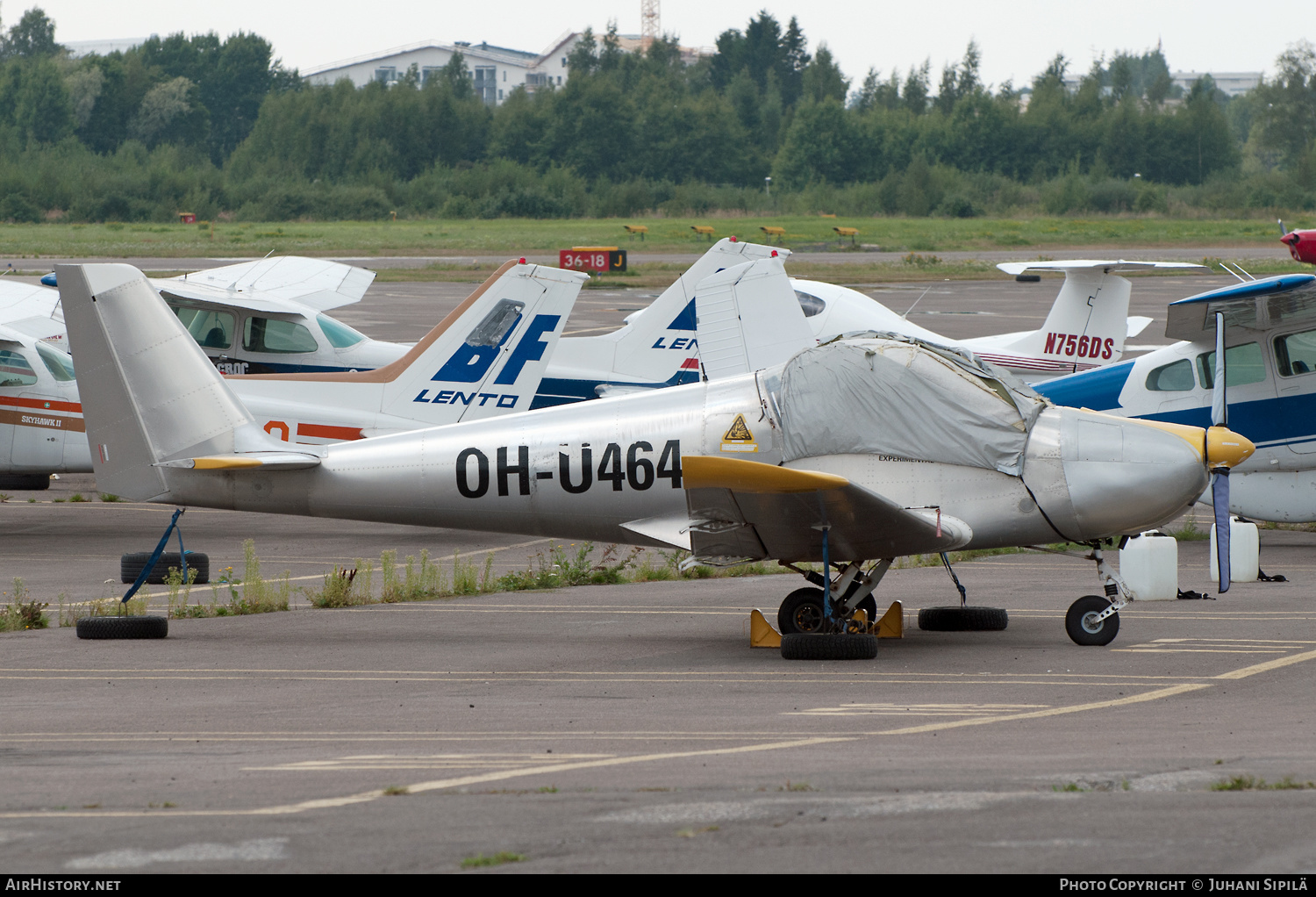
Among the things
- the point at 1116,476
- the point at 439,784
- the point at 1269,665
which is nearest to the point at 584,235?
the point at 1116,476

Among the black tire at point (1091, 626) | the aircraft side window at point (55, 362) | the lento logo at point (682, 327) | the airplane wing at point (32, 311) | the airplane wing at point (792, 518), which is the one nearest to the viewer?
the airplane wing at point (792, 518)

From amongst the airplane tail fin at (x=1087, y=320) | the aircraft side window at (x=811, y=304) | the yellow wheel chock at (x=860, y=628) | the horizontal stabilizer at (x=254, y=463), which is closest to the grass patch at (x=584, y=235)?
the aircraft side window at (x=811, y=304)

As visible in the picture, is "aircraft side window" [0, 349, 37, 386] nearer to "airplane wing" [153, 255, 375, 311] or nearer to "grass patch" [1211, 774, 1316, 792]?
"airplane wing" [153, 255, 375, 311]

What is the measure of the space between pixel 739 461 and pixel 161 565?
705cm

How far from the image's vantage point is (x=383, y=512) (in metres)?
11.8

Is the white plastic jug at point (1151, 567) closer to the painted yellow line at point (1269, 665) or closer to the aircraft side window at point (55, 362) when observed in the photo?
the painted yellow line at point (1269, 665)

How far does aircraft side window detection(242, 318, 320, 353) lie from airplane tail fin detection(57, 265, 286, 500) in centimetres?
822

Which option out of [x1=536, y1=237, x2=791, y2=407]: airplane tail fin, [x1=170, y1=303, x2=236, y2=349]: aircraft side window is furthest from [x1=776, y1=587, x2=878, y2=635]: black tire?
[x1=170, y1=303, x2=236, y2=349]: aircraft side window

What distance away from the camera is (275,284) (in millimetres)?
22641

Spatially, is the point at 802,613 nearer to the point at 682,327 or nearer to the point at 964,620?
the point at 964,620

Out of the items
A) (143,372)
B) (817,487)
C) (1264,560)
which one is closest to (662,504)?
(817,487)

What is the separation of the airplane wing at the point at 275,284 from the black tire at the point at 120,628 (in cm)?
878

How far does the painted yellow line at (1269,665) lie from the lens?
32.1 ft

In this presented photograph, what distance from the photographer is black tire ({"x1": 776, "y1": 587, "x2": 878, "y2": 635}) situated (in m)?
11.3
